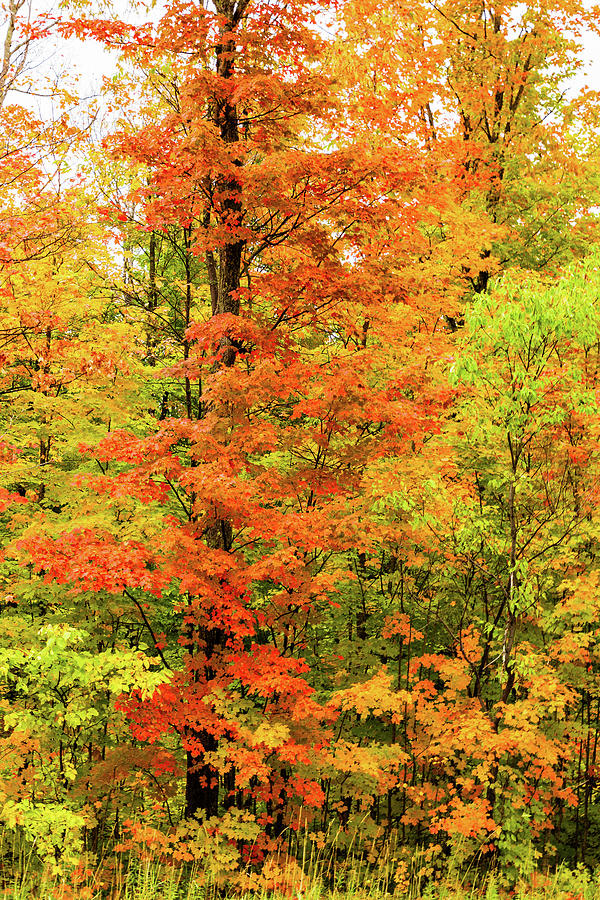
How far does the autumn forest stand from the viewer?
8000mm

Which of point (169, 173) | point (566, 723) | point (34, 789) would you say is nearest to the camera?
point (34, 789)

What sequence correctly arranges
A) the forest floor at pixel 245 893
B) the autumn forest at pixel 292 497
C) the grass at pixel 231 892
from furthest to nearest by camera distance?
the autumn forest at pixel 292 497
the grass at pixel 231 892
the forest floor at pixel 245 893

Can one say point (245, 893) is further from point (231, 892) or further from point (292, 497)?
point (292, 497)

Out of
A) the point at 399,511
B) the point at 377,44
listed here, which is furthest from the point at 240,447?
the point at 377,44

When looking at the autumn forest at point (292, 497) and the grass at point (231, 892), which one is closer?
the grass at point (231, 892)

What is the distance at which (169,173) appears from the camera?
9.50 metres

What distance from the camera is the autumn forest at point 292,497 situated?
26.2 ft

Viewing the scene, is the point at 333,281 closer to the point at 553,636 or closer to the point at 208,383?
the point at 208,383

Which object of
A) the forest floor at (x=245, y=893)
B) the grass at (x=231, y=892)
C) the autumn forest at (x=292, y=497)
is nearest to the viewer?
the forest floor at (x=245, y=893)

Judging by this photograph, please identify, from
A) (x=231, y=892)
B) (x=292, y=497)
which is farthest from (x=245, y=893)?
(x=292, y=497)

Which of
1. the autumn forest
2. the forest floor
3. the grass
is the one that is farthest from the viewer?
the autumn forest

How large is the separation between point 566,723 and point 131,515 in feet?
23.0

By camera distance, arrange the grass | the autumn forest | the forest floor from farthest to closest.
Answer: the autumn forest < the grass < the forest floor

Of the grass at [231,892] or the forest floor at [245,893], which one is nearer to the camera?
the forest floor at [245,893]
